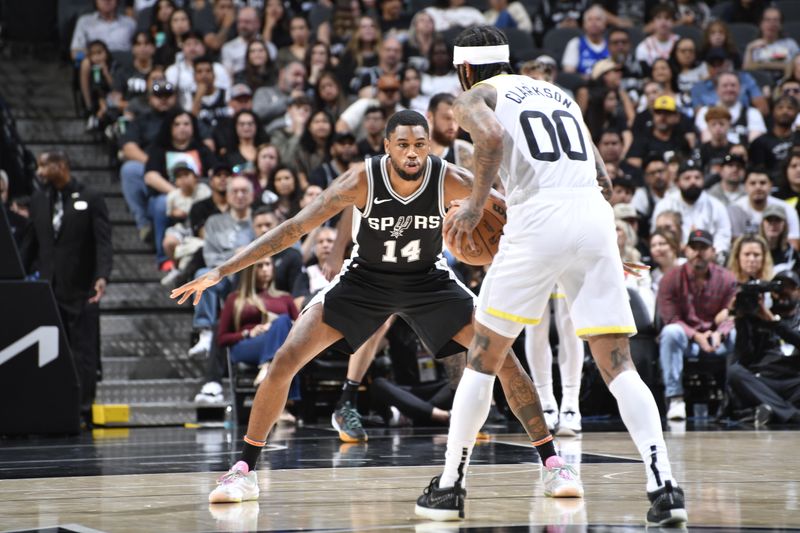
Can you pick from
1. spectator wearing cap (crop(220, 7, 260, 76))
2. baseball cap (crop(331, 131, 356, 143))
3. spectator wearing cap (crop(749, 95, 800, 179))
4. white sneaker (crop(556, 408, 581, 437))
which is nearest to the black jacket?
baseball cap (crop(331, 131, 356, 143))

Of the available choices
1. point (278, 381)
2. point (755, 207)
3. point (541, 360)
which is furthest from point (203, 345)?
point (278, 381)

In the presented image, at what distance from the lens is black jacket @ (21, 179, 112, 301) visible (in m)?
11.3

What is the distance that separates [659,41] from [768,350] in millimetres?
6249

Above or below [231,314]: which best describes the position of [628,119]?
above

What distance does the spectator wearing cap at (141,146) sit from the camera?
13367mm

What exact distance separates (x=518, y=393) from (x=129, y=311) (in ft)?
26.0

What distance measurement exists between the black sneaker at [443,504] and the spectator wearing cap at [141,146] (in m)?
8.93

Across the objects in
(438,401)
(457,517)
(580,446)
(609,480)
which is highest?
(457,517)

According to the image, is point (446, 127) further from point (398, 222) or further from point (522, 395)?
point (522, 395)

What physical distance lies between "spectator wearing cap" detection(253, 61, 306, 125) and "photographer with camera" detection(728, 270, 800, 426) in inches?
240

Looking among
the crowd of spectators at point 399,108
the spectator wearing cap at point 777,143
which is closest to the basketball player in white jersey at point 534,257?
the crowd of spectators at point 399,108

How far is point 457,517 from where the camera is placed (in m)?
4.92

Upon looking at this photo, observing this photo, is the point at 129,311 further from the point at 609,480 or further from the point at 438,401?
the point at 609,480

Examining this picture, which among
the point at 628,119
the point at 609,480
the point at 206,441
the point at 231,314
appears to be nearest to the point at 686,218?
the point at 628,119
